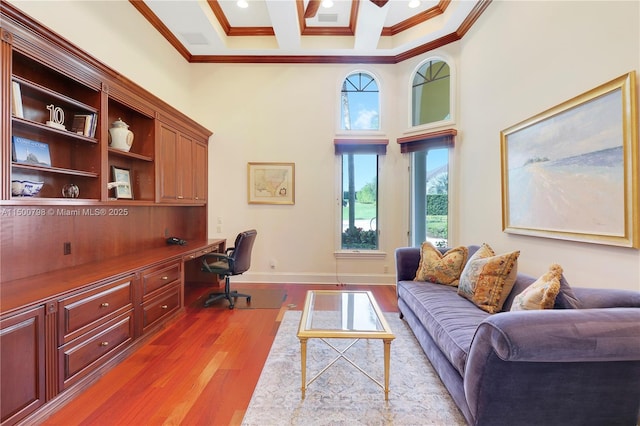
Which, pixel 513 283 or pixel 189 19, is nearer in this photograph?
pixel 513 283

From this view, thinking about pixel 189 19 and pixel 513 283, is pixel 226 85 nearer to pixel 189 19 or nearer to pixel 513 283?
pixel 189 19

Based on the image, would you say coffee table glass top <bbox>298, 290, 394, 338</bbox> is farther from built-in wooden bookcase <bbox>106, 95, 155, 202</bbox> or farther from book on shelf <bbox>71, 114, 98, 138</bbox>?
book on shelf <bbox>71, 114, 98, 138</bbox>

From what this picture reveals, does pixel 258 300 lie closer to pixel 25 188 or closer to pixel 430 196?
pixel 25 188

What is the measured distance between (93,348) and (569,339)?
292 centimetres

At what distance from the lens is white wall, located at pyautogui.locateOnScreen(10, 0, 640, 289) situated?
1.93 m

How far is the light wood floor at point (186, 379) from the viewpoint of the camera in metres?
1.64

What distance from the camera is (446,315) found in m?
1.96

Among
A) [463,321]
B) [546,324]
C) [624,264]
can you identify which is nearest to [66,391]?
[463,321]

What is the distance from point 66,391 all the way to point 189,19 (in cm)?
408

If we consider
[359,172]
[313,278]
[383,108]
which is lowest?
[313,278]

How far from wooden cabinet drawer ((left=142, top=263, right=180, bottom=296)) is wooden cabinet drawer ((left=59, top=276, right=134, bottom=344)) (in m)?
A: 0.18

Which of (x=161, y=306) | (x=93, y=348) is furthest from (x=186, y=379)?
(x=161, y=306)

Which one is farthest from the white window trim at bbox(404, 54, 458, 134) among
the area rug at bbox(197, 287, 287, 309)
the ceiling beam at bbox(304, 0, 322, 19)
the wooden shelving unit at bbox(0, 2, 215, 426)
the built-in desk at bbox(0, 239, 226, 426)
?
the built-in desk at bbox(0, 239, 226, 426)

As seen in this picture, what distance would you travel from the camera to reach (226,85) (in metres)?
4.36
